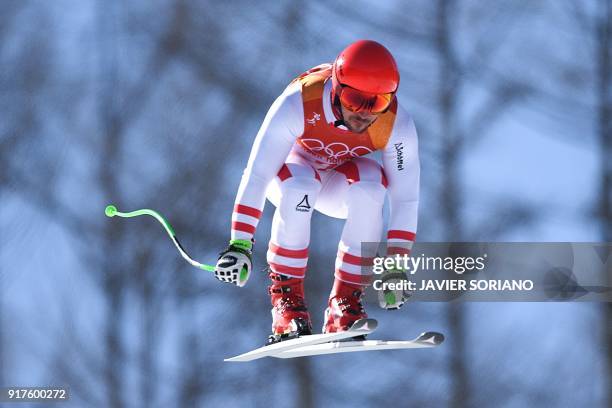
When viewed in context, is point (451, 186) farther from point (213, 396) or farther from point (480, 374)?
point (213, 396)

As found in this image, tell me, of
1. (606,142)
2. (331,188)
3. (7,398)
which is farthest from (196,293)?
(331,188)

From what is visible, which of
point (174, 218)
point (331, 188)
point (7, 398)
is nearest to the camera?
point (331, 188)

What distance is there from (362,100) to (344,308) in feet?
5.31

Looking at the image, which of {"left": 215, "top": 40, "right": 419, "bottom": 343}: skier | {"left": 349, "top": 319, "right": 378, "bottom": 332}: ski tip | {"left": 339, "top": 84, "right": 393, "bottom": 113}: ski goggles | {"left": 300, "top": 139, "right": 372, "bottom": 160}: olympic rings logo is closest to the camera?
{"left": 349, "top": 319, "right": 378, "bottom": 332}: ski tip

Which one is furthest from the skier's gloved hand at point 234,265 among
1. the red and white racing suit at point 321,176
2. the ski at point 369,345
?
the ski at point 369,345

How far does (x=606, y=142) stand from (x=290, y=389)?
5144 millimetres

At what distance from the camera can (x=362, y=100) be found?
372 inches

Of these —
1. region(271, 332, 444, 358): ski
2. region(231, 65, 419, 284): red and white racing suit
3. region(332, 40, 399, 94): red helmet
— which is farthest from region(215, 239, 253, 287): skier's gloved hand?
region(332, 40, 399, 94): red helmet

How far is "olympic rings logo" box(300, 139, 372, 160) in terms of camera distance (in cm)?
988

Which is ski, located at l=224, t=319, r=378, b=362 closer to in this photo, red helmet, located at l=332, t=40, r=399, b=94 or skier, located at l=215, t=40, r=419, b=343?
skier, located at l=215, t=40, r=419, b=343

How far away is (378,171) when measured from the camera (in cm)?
998

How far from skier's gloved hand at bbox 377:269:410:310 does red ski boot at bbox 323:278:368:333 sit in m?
0.28

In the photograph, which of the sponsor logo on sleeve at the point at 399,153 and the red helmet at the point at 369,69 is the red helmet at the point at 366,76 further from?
the sponsor logo on sleeve at the point at 399,153

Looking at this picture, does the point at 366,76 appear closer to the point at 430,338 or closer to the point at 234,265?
the point at 234,265
